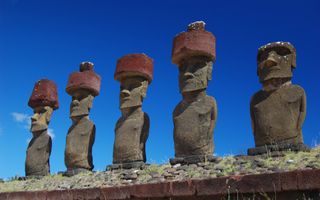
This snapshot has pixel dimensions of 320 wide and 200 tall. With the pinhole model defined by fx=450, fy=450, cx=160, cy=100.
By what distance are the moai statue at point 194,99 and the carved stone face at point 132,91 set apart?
112cm

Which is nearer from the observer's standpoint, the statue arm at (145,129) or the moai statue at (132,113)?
the moai statue at (132,113)

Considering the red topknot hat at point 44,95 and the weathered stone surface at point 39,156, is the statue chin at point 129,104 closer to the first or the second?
the weathered stone surface at point 39,156

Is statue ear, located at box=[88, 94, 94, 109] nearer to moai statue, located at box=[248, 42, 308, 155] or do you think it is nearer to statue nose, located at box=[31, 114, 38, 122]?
statue nose, located at box=[31, 114, 38, 122]

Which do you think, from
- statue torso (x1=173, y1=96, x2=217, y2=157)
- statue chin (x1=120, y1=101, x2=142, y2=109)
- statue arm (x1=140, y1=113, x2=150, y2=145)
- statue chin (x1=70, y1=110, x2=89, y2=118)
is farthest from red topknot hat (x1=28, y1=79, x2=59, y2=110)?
statue torso (x1=173, y1=96, x2=217, y2=157)

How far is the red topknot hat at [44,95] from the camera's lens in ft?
42.4

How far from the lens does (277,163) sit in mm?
7266

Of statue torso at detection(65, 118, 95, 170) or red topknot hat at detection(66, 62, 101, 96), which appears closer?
statue torso at detection(65, 118, 95, 170)

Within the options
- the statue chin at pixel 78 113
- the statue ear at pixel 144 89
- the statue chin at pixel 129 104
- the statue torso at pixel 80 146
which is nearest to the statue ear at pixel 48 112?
the statue chin at pixel 78 113

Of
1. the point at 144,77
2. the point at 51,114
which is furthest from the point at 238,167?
the point at 51,114

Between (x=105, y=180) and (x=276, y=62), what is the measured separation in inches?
161

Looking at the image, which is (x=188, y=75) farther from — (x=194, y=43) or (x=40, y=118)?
(x=40, y=118)

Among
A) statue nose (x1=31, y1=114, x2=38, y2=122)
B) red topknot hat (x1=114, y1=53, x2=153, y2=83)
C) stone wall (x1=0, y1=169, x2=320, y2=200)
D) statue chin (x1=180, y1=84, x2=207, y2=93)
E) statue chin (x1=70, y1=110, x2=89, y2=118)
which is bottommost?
stone wall (x1=0, y1=169, x2=320, y2=200)

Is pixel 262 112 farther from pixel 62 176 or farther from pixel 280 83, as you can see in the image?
pixel 62 176

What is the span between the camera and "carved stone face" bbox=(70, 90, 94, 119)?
39.0 ft
